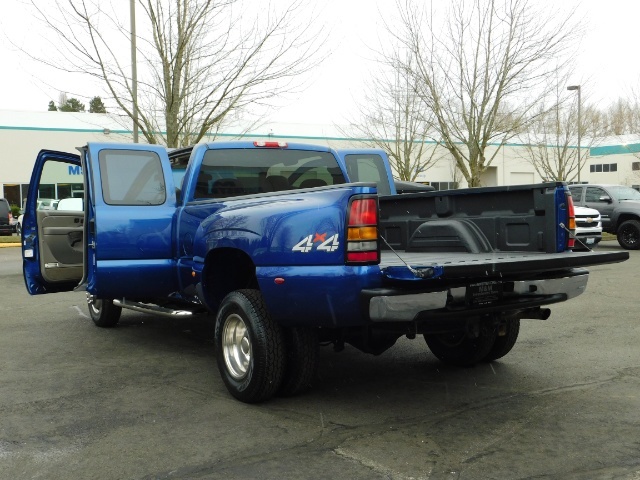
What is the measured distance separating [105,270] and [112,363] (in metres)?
0.88

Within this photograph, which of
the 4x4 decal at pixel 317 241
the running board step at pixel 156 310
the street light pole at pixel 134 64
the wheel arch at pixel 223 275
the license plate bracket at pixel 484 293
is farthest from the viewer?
the street light pole at pixel 134 64

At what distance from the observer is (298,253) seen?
454cm

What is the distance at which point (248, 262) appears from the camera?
543 centimetres

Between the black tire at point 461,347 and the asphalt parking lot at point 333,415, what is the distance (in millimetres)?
136

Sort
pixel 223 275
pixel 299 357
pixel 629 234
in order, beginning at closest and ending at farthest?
pixel 299 357
pixel 223 275
pixel 629 234

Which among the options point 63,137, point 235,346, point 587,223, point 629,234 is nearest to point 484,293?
point 235,346

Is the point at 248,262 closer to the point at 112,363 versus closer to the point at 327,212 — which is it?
the point at 327,212

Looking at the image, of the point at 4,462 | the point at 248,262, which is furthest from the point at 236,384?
the point at 4,462

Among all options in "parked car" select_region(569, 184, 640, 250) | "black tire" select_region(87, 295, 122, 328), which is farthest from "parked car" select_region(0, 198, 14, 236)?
"black tire" select_region(87, 295, 122, 328)

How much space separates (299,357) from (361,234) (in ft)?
3.65

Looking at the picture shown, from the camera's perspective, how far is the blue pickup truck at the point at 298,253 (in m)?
4.33

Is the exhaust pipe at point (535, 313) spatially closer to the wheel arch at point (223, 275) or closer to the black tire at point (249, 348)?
the black tire at point (249, 348)

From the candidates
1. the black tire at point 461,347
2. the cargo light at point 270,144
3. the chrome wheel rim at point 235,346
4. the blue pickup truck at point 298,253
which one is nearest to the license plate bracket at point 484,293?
the blue pickup truck at point 298,253

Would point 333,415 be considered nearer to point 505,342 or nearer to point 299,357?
point 299,357
